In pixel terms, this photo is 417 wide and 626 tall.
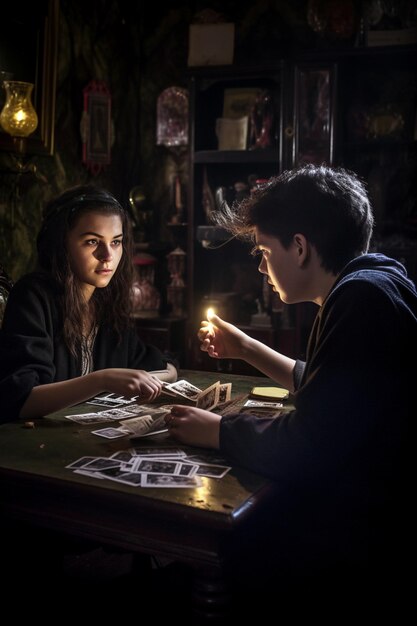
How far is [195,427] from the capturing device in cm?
174

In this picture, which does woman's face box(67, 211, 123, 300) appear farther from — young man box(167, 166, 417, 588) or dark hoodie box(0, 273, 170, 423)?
young man box(167, 166, 417, 588)

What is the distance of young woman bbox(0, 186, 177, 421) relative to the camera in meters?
2.10

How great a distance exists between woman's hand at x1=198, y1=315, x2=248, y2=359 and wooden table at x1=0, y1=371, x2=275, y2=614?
2.72ft

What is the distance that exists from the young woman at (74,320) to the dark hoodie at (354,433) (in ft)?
2.13

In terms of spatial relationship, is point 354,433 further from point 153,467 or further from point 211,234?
point 211,234

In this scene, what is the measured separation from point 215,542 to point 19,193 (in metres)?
3.46

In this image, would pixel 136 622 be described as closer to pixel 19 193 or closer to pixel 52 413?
pixel 52 413

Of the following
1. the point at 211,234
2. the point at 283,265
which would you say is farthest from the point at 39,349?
the point at 211,234

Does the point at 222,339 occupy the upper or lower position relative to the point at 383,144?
lower

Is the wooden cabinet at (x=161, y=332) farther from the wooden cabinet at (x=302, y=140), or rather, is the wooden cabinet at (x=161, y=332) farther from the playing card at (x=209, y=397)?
the playing card at (x=209, y=397)

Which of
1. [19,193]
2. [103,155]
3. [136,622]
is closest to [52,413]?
[136,622]

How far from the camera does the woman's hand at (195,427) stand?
5.61ft

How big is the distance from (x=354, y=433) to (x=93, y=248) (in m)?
1.37

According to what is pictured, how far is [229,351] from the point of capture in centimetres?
254
